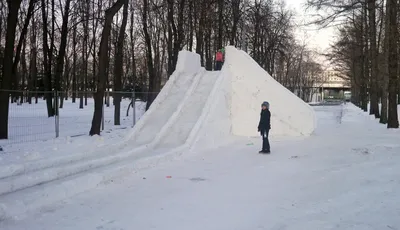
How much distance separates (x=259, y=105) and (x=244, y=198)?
9.28 meters

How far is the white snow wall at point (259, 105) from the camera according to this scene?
15289 millimetres

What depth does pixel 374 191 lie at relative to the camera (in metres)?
6.39

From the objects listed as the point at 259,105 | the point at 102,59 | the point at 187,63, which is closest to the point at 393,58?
the point at 259,105

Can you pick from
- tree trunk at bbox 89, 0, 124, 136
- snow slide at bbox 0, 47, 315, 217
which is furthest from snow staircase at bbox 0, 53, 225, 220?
tree trunk at bbox 89, 0, 124, 136

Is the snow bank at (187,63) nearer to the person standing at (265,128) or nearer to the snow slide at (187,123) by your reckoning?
the snow slide at (187,123)

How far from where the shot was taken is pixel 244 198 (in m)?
6.65

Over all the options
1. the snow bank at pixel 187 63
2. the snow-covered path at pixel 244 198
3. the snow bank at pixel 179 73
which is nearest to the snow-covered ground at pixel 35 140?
the snow bank at pixel 179 73

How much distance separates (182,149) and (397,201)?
658 centimetres

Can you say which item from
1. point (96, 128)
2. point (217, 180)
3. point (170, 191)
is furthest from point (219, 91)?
point (170, 191)

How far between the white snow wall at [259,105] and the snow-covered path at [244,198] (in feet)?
15.9

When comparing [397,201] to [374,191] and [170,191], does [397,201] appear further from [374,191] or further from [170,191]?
[170,191]

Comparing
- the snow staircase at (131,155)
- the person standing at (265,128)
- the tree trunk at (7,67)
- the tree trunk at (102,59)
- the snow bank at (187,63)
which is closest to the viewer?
the snow staircase at (131,155)

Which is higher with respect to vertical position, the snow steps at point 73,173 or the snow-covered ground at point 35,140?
the snow-covered ground at point 35,140

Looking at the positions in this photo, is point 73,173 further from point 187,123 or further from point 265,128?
point 265,128
